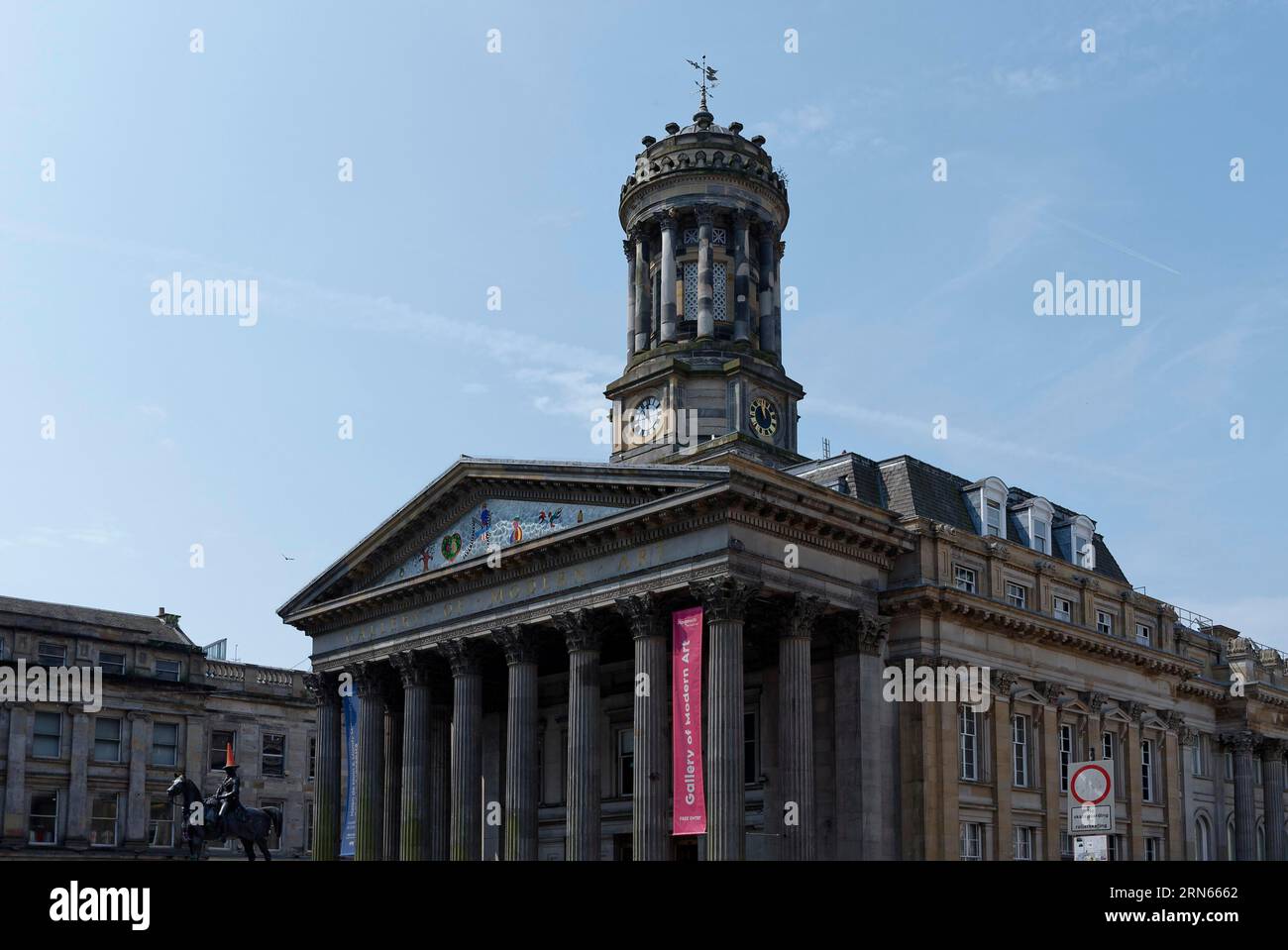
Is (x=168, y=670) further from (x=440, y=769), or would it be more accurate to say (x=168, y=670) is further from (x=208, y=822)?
(x=208, y=822)

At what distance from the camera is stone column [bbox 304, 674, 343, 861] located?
57.4 metres

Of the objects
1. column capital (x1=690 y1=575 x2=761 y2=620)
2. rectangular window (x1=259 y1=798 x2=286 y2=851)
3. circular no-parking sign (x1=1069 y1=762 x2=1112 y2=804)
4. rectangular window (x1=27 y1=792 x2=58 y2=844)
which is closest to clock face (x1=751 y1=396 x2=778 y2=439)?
column capital (x1=690 y1=575 x2=761 y2=620)

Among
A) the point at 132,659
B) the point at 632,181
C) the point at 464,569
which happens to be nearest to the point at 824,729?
the point at 464,569

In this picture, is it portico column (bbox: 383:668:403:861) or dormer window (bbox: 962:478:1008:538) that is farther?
portico column (bbox: 383:668:403:861)

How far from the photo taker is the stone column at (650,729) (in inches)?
1657

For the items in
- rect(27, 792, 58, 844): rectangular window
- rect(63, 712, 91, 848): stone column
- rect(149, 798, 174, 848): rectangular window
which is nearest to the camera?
rect(27, 792, 58, 844): rectangular window

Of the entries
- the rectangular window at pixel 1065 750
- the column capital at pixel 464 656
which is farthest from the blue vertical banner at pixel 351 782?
the rectangular window at pixel 1065 750

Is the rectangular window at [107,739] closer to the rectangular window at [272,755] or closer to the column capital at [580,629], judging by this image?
the rectangular window at [272,755]

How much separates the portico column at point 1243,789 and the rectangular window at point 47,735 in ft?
177

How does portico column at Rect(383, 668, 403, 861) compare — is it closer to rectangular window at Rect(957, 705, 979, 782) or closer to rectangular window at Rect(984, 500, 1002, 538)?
rectangular window at Rect(957, 705, 979, 782)

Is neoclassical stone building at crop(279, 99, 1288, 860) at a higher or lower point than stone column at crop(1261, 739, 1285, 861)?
higher

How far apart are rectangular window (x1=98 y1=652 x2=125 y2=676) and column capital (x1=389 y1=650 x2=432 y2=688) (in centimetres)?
2487

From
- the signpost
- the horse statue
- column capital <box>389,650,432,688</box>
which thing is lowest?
the horse statue
